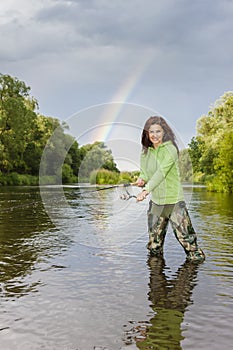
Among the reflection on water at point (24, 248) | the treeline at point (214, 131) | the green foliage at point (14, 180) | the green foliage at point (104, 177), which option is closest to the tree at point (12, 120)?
the green foliage at point (14, 180)

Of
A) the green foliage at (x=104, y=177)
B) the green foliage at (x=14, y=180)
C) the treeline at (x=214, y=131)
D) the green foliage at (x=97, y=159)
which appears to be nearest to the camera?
the green foliage at (x=97, y=159)

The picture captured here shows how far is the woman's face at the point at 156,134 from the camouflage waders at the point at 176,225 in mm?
1057

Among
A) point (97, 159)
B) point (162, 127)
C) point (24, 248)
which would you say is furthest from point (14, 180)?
point (162, 127)

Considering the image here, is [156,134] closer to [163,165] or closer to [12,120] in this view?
[163,165]

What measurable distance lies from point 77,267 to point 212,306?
286 cm

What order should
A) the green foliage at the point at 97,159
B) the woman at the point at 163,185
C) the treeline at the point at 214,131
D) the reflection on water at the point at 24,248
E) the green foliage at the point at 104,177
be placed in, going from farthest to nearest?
the treeline at the point at 214,131
the green foliage at the point at 104,177
the green foliage at the point at 97,159
the woman at the point at 163,185
the reflection on water at the point at 24,248

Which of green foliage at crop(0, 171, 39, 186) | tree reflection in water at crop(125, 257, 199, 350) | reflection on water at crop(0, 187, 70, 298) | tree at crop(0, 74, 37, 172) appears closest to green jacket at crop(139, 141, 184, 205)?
tree reflection in water at crop(125, 257, 199, 350)

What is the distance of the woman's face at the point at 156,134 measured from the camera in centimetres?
817

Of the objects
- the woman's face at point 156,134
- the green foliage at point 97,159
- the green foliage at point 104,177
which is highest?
the woman's face at point 156,134

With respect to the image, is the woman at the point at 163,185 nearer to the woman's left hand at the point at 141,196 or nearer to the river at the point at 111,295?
the woman's left hand at the point at 141,196

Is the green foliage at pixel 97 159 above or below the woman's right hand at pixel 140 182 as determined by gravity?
above

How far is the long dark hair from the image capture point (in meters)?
8.20

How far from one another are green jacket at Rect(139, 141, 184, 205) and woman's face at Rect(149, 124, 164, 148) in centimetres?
16

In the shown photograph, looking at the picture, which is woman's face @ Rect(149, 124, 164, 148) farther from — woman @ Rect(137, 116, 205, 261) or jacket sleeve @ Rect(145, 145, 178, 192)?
jacket sleeve @ Rect(145, 145, 178, 192)
